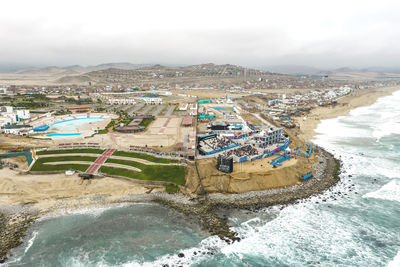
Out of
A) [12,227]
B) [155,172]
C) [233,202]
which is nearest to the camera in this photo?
[12,227]

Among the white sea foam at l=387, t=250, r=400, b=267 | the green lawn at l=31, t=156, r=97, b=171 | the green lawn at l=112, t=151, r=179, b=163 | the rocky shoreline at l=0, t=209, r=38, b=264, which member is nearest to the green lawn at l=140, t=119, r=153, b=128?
the green lawn at l=112, t=151, r=179, b=163

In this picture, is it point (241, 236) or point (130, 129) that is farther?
point (130, 129)

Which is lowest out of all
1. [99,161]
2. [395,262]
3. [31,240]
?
[395,262]

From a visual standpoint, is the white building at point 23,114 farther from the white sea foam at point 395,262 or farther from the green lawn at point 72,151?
the white sea foam at point 395,262

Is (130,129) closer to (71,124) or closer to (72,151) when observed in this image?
(72,151)

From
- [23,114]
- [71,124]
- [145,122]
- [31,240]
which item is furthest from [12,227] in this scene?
[23,114]

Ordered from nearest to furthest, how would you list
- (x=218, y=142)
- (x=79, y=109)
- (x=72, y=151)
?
(x=72, y=151)
(x=218, y=142)
(x=79, y=109)

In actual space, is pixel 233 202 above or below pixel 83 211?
above
